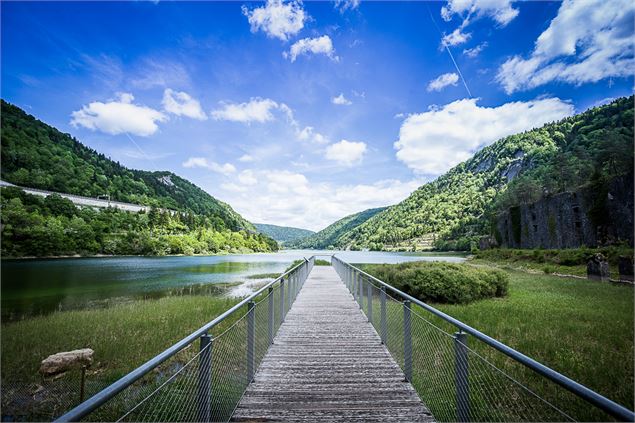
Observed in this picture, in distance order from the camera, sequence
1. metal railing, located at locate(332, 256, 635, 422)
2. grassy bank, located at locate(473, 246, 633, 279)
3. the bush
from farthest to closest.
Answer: grassy bank, located at locate(473, 246, 633, 279) < the bush < metal railing, located at locate(332, 256, 635, 422)

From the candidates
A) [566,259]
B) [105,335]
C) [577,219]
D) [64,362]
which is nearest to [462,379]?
[64,362]

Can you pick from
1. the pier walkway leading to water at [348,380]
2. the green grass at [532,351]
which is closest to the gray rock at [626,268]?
the green grass at [532,351]

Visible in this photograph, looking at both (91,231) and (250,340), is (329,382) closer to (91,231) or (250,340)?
(250,340)

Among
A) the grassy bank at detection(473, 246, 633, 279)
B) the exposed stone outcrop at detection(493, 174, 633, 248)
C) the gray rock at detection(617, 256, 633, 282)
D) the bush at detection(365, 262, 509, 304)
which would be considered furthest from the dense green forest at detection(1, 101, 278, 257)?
the exposed stone outcrop at detection(493, 174, 633, 248)

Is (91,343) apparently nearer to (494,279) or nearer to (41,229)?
(494,279)

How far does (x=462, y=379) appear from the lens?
9.02ft

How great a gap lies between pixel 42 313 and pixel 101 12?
1271cm

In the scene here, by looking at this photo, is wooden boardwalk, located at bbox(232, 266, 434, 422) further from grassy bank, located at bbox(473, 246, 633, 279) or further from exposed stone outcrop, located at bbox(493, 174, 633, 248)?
exposed stone outcrop, located at bbox(493, 174, 633, 248)

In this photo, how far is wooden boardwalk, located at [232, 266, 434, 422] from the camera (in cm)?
339

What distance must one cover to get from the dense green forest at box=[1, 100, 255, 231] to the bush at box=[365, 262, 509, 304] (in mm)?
115652

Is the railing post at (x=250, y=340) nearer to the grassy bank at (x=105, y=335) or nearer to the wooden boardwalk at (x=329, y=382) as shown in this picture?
the wooden boardwalk at (x=329, y=382)

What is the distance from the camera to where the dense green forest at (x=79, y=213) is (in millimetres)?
60216

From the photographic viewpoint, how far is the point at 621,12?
840 cm

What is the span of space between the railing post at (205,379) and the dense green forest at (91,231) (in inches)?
2879
